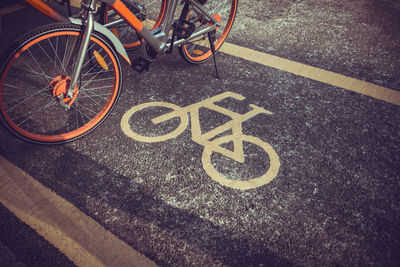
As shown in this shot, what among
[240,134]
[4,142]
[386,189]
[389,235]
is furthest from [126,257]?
[386,189]

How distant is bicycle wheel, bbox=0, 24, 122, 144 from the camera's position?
79.8 inches

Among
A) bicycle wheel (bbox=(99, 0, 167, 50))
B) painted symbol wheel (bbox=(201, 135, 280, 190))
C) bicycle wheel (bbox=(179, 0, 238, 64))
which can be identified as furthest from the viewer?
bicycle wheel (bbox=(179, 0, 238, 64))

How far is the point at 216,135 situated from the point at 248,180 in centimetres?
57

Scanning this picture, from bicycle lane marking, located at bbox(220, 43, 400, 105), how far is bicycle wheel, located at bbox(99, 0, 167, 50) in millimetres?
1115

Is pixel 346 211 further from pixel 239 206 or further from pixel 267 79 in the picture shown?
pixel 267 79

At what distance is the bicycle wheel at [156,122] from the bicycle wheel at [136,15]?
112cm

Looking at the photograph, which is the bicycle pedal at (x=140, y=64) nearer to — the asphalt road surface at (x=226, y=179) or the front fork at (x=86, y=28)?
the asphalt road surface at (x=226, y=179)

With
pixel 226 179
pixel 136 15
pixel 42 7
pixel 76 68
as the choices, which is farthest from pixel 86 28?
pixel 226 179

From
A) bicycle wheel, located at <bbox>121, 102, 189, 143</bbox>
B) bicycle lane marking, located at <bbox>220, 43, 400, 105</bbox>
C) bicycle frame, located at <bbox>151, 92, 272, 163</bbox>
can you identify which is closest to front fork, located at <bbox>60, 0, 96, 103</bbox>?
bicycle wheel, located at <bbox>121, 102, 189, 143</bbox>

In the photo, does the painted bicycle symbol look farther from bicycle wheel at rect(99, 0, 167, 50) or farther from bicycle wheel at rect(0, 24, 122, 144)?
bicycle wheel at rect(99, 0, 167, 50)

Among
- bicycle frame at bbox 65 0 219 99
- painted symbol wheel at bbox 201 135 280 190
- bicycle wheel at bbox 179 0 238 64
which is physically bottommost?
painted symbol wheel at bbox 201 135 280 190

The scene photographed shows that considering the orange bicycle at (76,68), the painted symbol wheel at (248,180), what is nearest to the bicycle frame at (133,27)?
the orange bicycle at (76,68)

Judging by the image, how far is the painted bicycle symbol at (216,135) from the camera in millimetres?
2186

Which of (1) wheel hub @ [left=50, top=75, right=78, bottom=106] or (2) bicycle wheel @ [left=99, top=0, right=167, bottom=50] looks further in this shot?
(2) bicycle wheel @ [left=99, top=0, right=167, bottom=50]
